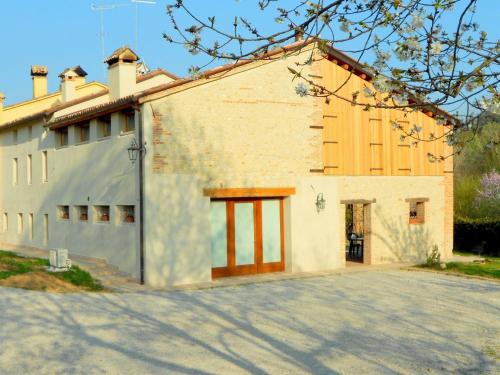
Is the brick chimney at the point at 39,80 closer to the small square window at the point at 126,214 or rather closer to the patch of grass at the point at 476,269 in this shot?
the small square window at the point at 126,214

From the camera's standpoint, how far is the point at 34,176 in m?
23.1

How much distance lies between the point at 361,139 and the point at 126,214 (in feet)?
24.7

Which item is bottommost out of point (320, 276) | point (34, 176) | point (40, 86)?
point (320, 276)

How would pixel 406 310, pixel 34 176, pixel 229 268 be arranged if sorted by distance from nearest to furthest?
pixel 406 310 < pixel 229 268 < pixel 34 176

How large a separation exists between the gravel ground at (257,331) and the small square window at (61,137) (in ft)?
26.2

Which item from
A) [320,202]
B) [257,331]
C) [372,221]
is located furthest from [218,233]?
[257,331]

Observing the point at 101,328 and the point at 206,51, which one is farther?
the point at 101,328

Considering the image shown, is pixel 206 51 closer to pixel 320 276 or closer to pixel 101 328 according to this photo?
pixel 101 328

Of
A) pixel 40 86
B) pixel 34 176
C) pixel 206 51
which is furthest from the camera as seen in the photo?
pixel 40 86

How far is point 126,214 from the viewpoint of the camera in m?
17.1

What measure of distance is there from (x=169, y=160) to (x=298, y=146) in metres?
4.16

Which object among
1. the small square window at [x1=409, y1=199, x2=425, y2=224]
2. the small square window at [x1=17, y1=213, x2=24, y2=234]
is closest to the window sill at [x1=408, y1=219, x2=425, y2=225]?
the small square window at [x1=409, y1=199, x2=425, y2=224]

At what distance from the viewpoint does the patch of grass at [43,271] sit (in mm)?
15141

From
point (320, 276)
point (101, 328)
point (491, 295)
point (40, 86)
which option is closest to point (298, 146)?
point (320, 276)
